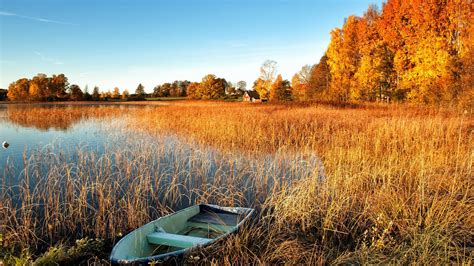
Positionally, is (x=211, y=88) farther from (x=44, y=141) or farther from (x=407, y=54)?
(x=44, y=141)

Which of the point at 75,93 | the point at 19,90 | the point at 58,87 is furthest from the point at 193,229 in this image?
the point at 58,87

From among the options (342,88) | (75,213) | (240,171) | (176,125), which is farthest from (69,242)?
(342,88)

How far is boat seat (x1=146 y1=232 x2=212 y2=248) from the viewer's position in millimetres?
3677

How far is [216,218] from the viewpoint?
4.66 m

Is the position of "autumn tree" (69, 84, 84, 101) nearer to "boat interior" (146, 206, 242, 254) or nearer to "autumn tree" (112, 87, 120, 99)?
"autumn tree" (112, 87, 120, 99)

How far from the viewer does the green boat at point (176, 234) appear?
3340 mm

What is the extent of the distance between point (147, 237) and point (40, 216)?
2539 millimetres

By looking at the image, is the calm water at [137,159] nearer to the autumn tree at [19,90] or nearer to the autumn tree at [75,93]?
the autumn tree at [75,93]

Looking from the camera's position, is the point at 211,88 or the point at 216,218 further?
the point at 211,88

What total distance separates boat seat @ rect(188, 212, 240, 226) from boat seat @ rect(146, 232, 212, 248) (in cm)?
77

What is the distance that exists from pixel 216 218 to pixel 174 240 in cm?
102

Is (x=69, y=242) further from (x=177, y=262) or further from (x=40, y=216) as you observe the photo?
(x=177, y=262)

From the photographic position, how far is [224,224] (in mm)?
4355

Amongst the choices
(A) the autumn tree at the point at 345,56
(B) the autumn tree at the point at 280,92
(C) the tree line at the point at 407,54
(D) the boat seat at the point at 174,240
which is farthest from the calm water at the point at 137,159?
(B) the autumn tree at the point at 280,92
